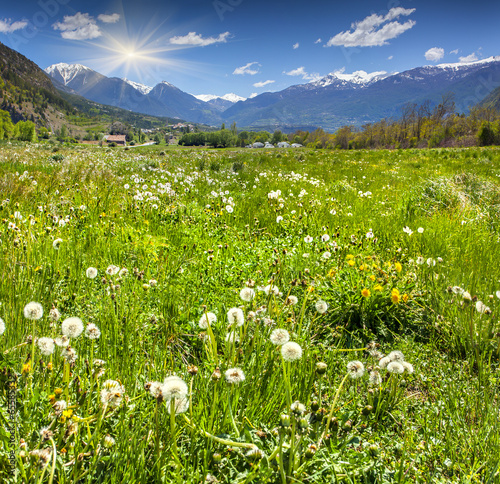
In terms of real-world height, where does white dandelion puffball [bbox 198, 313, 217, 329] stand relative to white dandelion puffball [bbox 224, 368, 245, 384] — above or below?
above

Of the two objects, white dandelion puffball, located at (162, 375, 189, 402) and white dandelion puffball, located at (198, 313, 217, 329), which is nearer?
white dandelion puffball, located at (162, 375, 189, 402)

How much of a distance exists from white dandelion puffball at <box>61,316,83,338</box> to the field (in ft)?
0.03

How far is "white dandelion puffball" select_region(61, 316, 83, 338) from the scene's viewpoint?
1.52 meters

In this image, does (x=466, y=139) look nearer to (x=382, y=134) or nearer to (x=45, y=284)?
(x=382, y=134)

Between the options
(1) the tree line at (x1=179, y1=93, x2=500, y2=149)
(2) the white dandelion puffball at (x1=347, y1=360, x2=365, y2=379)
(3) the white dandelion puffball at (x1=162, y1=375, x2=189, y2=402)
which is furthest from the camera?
(1) the tree line at (x1=179, y1=93, x2=500, y2=149)

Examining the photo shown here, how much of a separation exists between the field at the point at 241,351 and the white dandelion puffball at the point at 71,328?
0.01m

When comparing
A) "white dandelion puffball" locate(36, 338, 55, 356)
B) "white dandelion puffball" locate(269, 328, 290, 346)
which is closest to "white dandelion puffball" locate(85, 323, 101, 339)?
"white dandelion puffball" locate(36, 338, 55, 356)

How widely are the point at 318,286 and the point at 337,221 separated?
2.52m

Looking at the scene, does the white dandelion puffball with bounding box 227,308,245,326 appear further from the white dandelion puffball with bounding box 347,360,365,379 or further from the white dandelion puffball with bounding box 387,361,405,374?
the white dandelion puffball with bounding box 387,361,405,374

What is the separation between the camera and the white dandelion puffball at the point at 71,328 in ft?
5.00

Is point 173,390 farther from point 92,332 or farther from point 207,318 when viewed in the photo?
point 92,332

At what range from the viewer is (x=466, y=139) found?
46031 mm

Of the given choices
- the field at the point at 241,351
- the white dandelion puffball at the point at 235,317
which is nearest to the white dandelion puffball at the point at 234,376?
the field at the point at 241,351

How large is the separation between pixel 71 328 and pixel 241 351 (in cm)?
96
